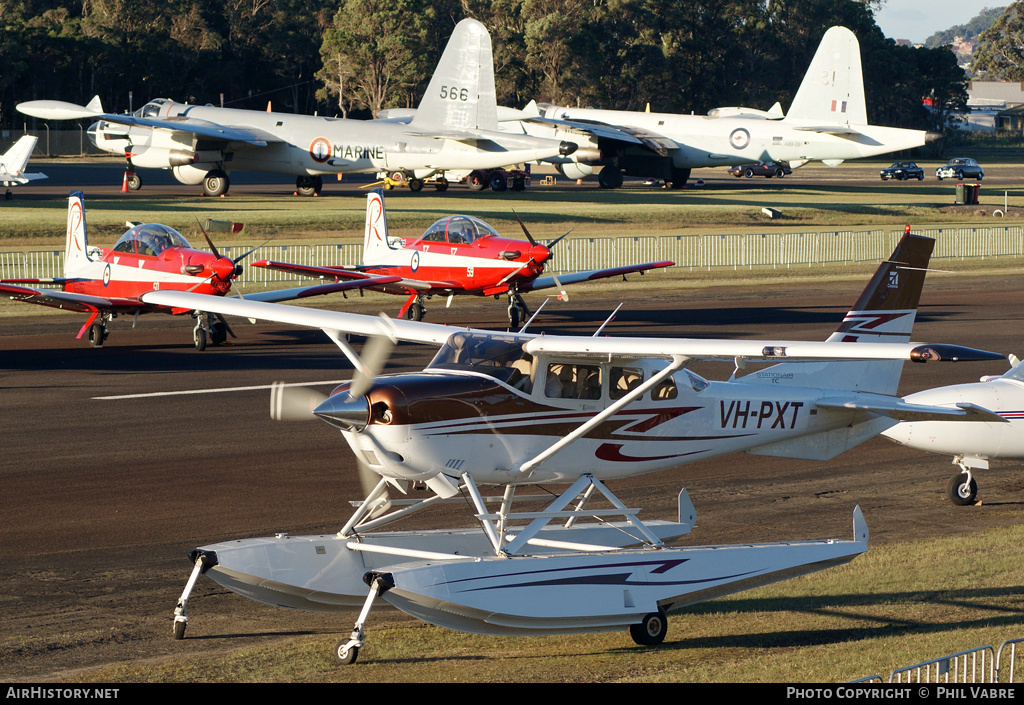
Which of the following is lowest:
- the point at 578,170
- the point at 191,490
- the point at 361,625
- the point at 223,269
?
the point at 191,490

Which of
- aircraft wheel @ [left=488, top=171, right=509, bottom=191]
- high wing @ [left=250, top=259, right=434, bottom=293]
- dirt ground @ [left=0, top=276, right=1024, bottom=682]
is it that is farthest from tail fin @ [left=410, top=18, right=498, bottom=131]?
dirt ground @ [left=0, top=276, right=1024, bottom=682]

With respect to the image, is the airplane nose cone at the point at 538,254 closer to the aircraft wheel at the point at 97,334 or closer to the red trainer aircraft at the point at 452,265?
the red trainer aircraft at the point at 452,265

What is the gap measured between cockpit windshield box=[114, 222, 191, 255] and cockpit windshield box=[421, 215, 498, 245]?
6.29 metres

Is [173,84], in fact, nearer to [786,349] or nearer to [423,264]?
[423,264]

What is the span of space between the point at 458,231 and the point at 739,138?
46.0 metres

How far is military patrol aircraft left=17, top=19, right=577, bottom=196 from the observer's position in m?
57.2

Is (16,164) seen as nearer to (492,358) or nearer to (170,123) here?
(170,123)

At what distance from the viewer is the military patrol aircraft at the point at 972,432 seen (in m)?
13.8

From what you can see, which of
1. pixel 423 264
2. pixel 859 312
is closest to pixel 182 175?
pixel 423 264

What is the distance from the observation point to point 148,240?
24.3 meters

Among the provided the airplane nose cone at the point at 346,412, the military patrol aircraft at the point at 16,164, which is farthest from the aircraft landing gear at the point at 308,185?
the airplane nose cone at the point at 346,412

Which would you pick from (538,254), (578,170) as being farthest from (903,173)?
(538,254)

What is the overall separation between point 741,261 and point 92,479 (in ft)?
104

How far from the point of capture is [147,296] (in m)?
12.6
